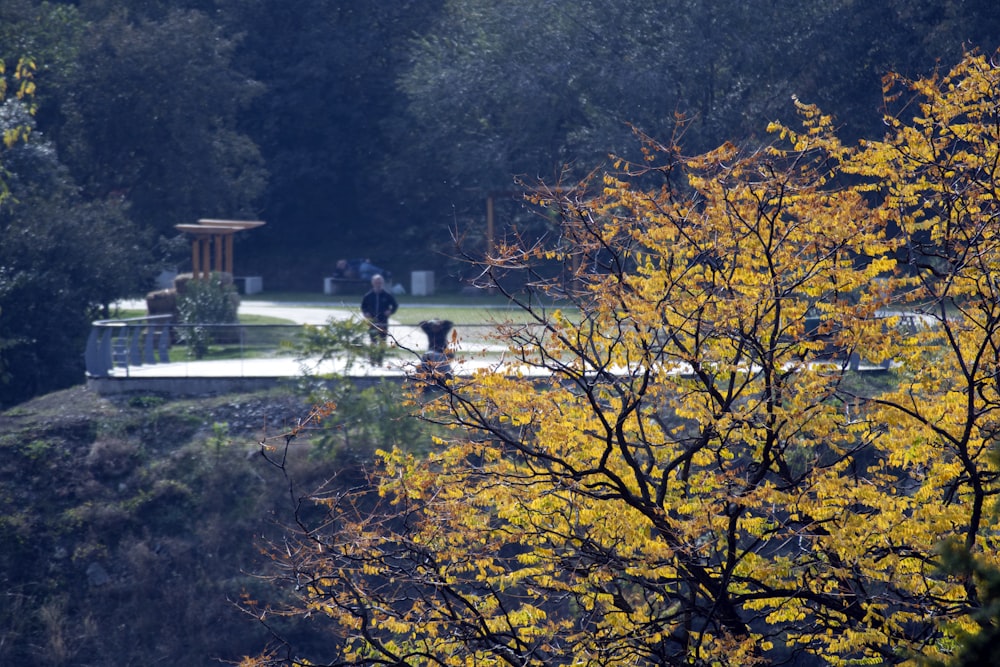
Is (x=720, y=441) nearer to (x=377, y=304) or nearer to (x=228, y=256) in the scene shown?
(x=377, y=304)

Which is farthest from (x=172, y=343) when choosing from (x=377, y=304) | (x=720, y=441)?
(x=720, y=441)

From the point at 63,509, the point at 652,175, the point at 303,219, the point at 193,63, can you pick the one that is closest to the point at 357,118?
the point at 303,219

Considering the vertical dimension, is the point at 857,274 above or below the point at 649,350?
above

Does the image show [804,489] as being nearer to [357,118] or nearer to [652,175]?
[652,175]

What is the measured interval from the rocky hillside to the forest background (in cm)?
419

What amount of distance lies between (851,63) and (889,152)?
22003 mm

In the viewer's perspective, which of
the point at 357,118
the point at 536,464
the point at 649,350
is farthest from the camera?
the point at 357,118

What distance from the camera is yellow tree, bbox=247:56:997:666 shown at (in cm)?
770

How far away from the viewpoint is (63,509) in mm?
18812

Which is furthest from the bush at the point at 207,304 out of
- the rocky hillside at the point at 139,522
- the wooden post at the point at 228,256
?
the wooden post at the point at 228,256

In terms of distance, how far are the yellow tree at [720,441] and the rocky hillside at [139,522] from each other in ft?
28.0

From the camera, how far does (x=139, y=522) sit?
1866 cm

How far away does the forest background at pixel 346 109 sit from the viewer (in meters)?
25.3

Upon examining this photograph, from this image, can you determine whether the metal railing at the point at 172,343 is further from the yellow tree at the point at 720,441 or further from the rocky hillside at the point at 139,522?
the yellow tree at the point at 720,441
